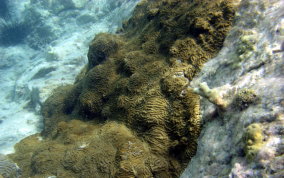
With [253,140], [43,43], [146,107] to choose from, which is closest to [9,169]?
[146,107]

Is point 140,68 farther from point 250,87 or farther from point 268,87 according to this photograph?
point 268,87

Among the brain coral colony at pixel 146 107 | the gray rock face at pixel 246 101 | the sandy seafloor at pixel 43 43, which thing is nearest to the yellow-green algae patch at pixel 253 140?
the gray rock face at pixel 246 101

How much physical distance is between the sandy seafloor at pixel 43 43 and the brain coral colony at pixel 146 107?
5.05 metres

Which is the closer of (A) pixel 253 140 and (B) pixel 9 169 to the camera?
(A) pixel 253 140

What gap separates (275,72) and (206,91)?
2.81 feet

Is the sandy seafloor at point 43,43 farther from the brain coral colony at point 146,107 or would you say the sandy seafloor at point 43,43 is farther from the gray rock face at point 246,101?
the gray rock face at point 246,101

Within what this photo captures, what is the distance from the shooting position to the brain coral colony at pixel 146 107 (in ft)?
10.8

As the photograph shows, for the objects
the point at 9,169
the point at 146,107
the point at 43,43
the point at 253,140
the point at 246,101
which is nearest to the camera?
the point at 253,140

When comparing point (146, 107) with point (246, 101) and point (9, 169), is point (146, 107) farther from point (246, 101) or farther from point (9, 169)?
point (9, 169)

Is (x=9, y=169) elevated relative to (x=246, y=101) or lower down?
Answer: lower down

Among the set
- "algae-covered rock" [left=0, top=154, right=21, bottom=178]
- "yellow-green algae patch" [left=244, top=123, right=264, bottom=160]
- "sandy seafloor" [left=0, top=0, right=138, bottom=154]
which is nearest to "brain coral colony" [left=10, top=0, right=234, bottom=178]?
"algae-covered rock" [left=0, top=154, right=21, bottom=178]

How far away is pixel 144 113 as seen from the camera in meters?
3.57

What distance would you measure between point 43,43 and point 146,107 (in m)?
16.5

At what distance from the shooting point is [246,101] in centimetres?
231
